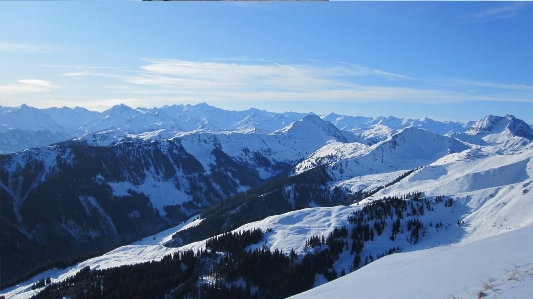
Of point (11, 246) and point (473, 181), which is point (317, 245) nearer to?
point (473, 181)

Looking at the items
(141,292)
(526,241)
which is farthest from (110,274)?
(526,241)

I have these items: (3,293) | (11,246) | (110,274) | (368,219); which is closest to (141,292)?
(110,274)

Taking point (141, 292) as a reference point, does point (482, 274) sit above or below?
above

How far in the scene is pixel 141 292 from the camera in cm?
8150

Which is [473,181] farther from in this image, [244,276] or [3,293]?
[3,293]

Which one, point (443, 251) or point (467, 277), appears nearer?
point (467, 277)

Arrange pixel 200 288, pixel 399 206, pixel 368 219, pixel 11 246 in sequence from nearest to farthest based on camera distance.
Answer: pixel 200 288, pixel 368 219, pixel 399 206, pixel 11 246

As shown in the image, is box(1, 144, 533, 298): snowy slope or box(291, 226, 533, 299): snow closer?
box(291, 226, 533, 299): snow

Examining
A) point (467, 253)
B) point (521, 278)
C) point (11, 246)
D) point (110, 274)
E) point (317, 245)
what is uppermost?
point (521, 278)

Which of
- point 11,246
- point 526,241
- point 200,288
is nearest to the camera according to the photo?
point 526,241

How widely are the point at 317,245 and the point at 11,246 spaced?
172973 millimetres

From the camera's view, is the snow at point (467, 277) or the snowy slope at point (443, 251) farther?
the snowy slope at point (443, 251)

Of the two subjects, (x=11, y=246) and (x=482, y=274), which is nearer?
(x=482, y=274)

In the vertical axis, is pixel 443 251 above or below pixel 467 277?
below
